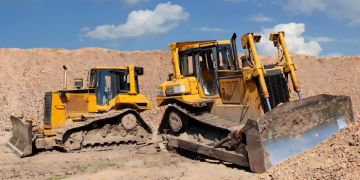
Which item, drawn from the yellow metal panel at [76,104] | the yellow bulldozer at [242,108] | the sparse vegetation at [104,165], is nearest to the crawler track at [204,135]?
the yellow bulldozer at [242,108]

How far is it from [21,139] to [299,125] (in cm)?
824

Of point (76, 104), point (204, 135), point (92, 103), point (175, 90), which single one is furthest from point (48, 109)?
point (204, 135)

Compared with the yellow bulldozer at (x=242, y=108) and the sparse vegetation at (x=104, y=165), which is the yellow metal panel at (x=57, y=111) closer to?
the sparse vegetation at (x=104, y=165)

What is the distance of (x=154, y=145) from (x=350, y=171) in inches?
271

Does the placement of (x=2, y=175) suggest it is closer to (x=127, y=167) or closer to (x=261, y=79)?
(x=127, y=167)

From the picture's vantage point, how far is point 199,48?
8.22 meters

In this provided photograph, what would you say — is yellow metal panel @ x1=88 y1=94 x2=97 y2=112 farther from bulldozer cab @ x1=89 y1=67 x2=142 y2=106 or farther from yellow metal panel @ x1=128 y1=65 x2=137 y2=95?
yellow metal panel @ x1=128 y1=65 x2=137 y2=95

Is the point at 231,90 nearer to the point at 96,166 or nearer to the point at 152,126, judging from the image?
the point at 96,166

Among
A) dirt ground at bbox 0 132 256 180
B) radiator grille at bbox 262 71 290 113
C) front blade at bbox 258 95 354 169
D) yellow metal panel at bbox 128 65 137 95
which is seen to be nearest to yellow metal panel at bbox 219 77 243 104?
radiator grille at bbox 262 71 290 113

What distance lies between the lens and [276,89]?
278 inches

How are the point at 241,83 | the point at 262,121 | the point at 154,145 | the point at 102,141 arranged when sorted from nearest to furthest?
the point at 262,121 < the point at 241,83 < the point at 102,141 < the point at 154,145

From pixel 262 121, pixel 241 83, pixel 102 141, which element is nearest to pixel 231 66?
pixel 241 83

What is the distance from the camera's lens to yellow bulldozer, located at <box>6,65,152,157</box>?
8.77 metres

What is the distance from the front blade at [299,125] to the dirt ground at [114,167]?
2.63 ft
